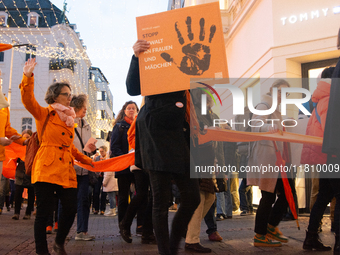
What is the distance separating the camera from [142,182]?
539cm

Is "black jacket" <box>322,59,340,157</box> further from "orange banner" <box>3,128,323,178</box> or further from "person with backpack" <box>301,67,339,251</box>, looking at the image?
"person with backpack" <box>301,67,339,251</box>

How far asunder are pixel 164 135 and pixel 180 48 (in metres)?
0.80

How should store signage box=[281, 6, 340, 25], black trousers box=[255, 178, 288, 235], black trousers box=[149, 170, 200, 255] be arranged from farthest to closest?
store signage box=[281, 6, 340, 25] → black trousers box=[255, 178, 288, 235] → black trousers box=[149, 170, 200, 255]

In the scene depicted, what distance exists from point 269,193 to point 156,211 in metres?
2.11

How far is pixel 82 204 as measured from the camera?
5906 millimetres

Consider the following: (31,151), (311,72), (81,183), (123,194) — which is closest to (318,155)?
(123,194)

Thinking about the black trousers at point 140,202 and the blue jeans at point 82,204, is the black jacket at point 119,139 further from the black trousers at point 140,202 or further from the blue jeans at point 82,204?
the black trousers at point 140,202

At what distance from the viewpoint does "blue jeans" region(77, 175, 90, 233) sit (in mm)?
5836

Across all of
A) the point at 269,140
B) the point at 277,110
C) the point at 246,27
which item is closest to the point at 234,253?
the point at 269,140

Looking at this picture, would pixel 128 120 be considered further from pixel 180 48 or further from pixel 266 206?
pixel 180 48

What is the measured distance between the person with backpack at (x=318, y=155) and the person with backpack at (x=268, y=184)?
1.32ft

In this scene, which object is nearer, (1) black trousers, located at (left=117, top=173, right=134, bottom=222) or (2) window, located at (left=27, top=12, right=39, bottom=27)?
(1) black trousers, located at (left=117, top=173, right=134, bottom=222)

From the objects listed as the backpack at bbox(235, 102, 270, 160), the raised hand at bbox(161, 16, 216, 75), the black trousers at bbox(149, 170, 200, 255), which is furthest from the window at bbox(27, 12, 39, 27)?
the black trousers at bbox(149, 170, 200, 255)

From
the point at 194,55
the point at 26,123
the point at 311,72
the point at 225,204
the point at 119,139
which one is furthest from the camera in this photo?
the point at 26,123
